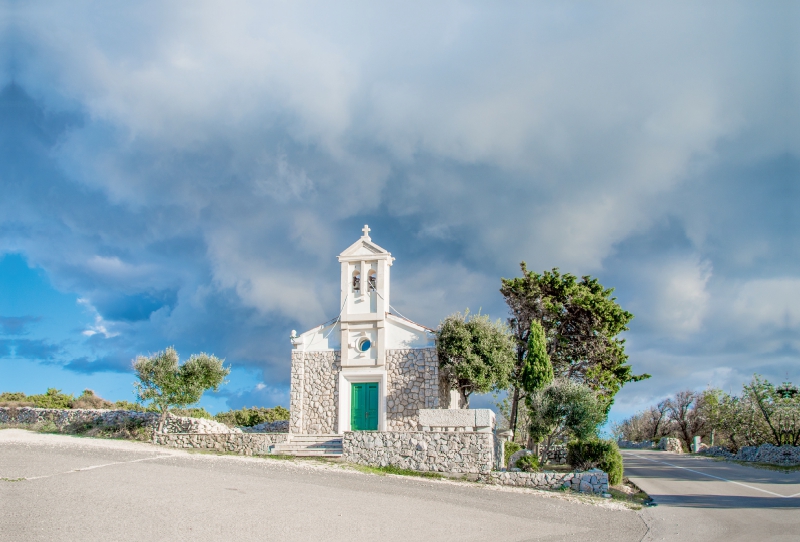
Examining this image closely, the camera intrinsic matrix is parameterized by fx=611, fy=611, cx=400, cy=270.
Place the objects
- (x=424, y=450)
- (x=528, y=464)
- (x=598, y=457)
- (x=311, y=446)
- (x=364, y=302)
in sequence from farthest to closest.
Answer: (x=364, y=302) < (x=311, y=446) < (x=598, y=457) < (x=528, y=464) < (x=424, y=450)

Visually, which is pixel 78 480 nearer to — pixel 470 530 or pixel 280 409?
pixel 470 530

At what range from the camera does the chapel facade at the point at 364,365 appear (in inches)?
917

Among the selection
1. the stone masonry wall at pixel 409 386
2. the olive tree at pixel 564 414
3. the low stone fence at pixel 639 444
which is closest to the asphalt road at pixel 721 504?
the olive tree at pixel 564 414

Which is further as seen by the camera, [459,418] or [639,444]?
[639,444]

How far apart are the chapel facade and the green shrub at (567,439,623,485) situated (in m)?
5.17

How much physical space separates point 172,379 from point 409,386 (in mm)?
9401

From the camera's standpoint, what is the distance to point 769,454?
1238 inches

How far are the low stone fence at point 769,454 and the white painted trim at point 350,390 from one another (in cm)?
2059

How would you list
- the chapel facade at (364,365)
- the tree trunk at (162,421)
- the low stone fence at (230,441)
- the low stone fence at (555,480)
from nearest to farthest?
the low stone fence at (555,480), the low stone fence at (230,441), the chapel facade at (364,365), the tree trunk at (162,421)

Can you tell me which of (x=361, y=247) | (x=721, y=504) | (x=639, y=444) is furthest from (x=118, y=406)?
(x=639, y=444)

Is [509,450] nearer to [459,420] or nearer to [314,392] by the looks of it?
[459,420]

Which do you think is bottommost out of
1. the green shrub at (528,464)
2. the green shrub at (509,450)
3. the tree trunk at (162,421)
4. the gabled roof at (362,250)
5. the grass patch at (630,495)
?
the grass patch at (630,495)

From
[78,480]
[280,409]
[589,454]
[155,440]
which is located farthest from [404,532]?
[280,409]

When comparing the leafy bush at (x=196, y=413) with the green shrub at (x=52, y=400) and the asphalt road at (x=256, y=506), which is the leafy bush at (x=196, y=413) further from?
the asphalt road at (x=256, y=506)
